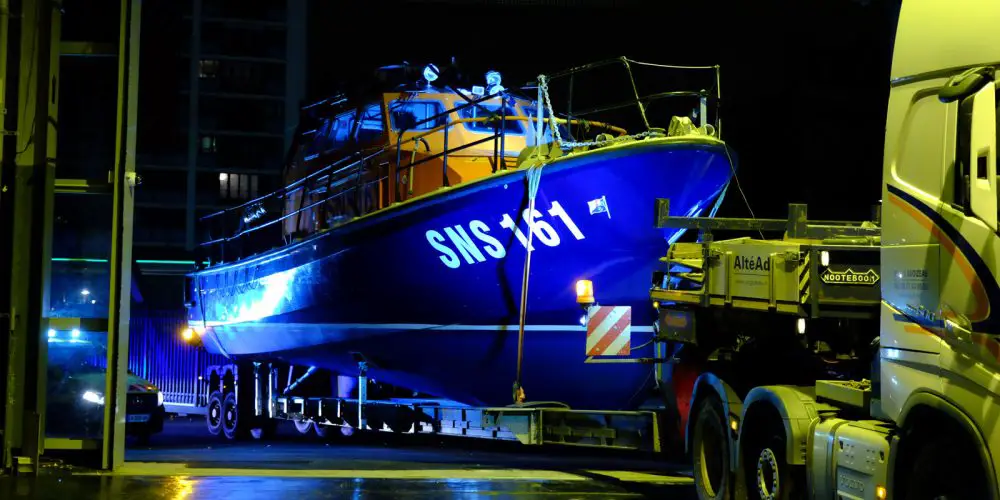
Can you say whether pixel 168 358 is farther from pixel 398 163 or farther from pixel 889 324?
pixel 889 324

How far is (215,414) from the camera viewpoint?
1725 cm

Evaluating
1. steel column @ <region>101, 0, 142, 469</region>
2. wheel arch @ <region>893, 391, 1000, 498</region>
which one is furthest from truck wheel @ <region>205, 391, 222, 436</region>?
wheel arch @ <region>893, 391, 1000, 498</region>

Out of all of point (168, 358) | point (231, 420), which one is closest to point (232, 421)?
point (231, 420)

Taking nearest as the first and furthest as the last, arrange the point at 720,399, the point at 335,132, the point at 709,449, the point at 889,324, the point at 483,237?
the point at 889,324
the point at 720,399
the point at 709,449
the point at 483,237
the point at 335,132

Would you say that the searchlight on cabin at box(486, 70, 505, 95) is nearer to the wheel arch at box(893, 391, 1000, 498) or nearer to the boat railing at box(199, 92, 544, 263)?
the boat railing at box(199, 92, 544, 263)

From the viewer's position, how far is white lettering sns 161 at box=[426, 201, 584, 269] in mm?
11164

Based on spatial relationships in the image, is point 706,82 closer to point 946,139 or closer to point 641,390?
point 641,390

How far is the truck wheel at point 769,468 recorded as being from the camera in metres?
7.14

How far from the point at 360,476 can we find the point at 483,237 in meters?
2.71

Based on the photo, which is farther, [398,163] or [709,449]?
[398,163]

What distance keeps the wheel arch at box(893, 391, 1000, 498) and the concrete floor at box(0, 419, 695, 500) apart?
380cm

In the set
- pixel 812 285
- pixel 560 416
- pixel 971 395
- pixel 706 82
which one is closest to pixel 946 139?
pixel 971 395

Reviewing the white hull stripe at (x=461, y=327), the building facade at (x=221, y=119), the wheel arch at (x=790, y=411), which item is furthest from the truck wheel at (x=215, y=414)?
A: the building facade at (x=221, y=119)

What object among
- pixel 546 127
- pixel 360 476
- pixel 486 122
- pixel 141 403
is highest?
pixel 486 122
